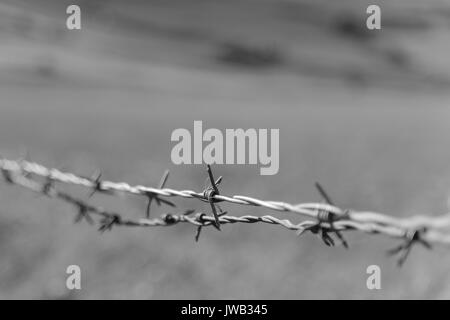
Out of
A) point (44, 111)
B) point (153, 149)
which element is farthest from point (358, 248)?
point (44, 111)

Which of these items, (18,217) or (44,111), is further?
(44,111)

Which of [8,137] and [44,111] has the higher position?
[44,111]

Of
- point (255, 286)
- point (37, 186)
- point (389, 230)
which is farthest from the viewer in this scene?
point (255, 286)

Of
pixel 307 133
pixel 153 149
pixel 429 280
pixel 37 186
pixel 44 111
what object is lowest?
pixel 429 280

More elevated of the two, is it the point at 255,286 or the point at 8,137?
the point at 8,137

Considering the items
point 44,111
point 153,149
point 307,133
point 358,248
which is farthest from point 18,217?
point 44,111

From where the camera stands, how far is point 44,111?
39156 millimetres

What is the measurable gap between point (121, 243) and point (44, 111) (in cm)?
3352

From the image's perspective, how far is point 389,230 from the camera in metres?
1.72

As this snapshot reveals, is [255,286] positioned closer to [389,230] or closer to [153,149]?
[389,230]

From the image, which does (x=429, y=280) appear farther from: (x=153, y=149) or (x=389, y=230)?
(x=153, y=149)

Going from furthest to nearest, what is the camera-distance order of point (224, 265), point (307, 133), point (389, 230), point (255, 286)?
1. point (307, 133)
2. point (224, 265)
3. point (255, 286)
4. point (389, 230)
